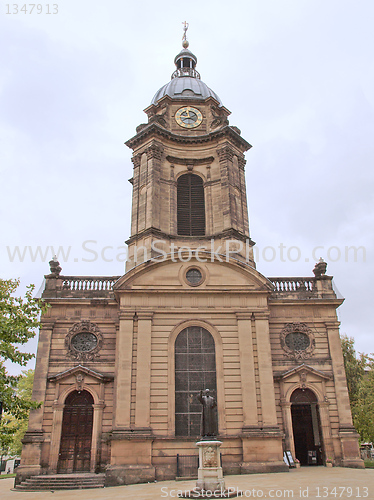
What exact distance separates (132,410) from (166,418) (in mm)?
1680

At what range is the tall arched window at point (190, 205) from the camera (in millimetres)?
28219

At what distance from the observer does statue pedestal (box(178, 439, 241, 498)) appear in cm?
1300

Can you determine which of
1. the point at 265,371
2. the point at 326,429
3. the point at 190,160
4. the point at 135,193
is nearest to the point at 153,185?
the point at 135,193

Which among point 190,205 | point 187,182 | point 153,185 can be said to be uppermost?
point 187,182

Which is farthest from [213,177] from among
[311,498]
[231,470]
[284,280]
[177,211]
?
[311,498]

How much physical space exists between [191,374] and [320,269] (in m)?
10.1

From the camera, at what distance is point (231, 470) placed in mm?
19688

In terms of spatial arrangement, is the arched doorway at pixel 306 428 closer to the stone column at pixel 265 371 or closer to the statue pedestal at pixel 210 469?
the stone column at pixel 265 371

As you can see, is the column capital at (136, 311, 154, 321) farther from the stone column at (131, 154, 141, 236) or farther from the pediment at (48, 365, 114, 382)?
the stone column at (131, 154, 141, 236)

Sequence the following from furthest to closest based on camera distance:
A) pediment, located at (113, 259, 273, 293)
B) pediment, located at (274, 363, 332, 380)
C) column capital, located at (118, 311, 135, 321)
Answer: pediment, located at (113, 259, 273, 293) < pediment, located at (274, 363, 332, 380) < column capital, located at (118, 311, 135, 321)

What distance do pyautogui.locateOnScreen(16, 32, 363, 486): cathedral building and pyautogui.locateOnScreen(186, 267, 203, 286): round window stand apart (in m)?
0.06

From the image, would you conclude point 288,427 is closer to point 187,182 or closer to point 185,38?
point 187,182

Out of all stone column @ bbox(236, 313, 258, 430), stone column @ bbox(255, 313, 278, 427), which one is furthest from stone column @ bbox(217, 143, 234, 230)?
stone column @ bbox(255, 313, 278, 427)

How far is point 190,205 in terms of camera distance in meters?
28.9
